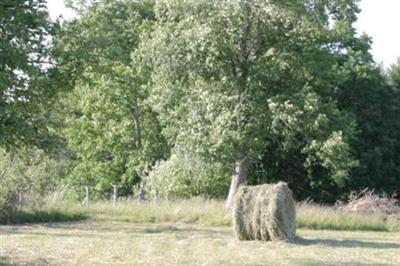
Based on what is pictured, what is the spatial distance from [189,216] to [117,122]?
63.3 ft

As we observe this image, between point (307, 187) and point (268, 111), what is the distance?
1389 cm

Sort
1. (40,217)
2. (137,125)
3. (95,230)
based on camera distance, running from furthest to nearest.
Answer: (137,125), (40,217), (95,230)

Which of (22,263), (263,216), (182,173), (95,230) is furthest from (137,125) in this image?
(22,263)

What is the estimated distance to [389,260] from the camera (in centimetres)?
1459

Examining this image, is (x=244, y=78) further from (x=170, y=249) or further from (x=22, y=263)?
(x=22, y=263)

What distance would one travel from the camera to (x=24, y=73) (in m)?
11.8

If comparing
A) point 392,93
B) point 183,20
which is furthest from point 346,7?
point 392,93

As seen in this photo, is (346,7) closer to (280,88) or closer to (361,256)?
Answer: (280,88)

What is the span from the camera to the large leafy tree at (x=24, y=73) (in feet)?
36.0

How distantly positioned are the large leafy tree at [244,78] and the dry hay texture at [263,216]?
1024cm

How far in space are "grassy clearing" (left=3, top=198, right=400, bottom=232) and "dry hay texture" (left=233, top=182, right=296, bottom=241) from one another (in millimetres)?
6983

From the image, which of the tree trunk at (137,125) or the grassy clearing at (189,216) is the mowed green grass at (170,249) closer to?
the grassy clearing at (189,216)

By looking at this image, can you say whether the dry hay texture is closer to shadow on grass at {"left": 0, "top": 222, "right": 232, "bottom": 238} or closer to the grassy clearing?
shadow on grass at {"left": 0, "top": 222, "right": 232, "bottom": 238}

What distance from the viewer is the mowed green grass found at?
45.3 feet
